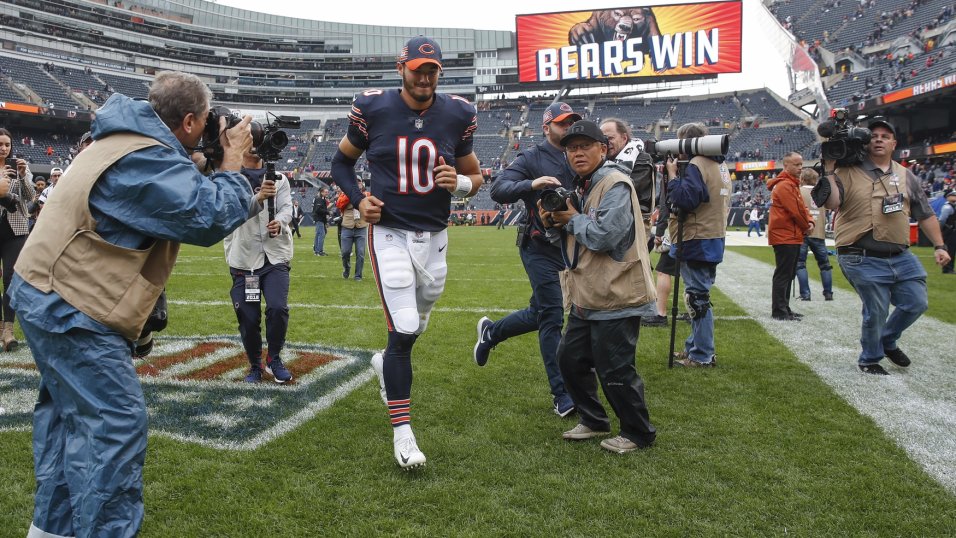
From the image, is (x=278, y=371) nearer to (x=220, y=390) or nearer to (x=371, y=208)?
(x=220, y=390)

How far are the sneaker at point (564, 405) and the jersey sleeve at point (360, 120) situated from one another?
2.19 m

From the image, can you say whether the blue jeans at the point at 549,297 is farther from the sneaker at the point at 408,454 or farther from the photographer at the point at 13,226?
the photographer at the point at 13,226

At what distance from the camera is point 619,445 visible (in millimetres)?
3631

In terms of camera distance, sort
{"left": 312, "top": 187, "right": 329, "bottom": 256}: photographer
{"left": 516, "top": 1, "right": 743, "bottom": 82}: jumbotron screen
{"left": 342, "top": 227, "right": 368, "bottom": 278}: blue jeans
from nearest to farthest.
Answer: {"left": 342, "top": 227, "right": 368, "bottom": 278}: blue jeans, {"left": 312, "top": 187, "right": 329, "bottom": 256}: photographer, {"left": 516, "top": 1, "right": 743, "bottom": 82}: jumbotron screen

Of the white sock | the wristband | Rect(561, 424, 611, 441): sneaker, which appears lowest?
Rect(561, 424, 611, 441): sneaker

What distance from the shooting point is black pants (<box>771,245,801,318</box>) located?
8078 millimetres

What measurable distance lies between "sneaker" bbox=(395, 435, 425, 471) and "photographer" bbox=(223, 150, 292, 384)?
201 centimetres

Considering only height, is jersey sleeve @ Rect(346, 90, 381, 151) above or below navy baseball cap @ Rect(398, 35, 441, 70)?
below

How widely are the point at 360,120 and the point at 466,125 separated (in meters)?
0.65

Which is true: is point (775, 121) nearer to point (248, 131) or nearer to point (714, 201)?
point (714, 201)

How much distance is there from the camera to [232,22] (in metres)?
72.1

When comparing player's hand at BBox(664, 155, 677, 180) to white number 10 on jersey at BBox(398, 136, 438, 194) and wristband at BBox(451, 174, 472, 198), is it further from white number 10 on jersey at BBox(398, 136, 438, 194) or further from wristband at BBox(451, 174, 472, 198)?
white number 10 on jersey at BBox(398, 136, 438, 194)

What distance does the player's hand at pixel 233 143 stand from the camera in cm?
231

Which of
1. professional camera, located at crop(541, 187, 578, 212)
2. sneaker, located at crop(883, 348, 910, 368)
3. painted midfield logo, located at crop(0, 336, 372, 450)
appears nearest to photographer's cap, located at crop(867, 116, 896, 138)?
sneaker, located at crop(883, 348, 910, 368)
